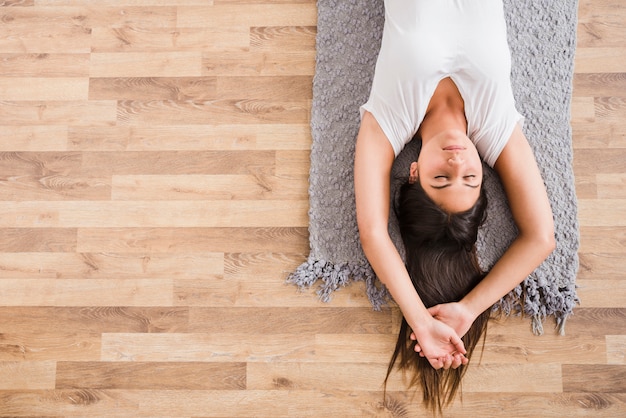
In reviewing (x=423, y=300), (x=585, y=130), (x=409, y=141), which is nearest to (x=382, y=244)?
(x=423, y=300)

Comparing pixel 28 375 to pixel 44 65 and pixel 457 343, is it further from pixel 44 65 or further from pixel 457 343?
pixel 457 343

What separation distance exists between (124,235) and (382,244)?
0.75m

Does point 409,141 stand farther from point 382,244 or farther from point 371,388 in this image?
point 371,388

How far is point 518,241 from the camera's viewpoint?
1336mm

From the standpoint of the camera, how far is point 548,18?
1516mm

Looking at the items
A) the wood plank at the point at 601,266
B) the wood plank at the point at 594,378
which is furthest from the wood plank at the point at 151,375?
the wood plank at the point at 601,266

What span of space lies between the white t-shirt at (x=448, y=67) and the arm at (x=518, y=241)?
5 centimetres

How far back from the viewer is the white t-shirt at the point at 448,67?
4.18ft

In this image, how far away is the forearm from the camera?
1307 mm

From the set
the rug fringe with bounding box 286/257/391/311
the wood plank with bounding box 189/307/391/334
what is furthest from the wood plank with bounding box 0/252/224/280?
the rug fringe with bounding box 286/257/391/311

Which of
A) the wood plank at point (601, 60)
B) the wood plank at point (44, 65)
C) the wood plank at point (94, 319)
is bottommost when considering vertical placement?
the wood plank at point (94, 319)

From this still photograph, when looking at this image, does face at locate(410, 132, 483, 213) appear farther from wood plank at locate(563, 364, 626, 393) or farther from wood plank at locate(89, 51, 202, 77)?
wood plank at locate(89, 51, 202, 77)

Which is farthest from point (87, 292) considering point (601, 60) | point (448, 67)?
point (601, 60)

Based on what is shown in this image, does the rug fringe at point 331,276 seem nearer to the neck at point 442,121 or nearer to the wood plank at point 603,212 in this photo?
the neck at point 442,121
